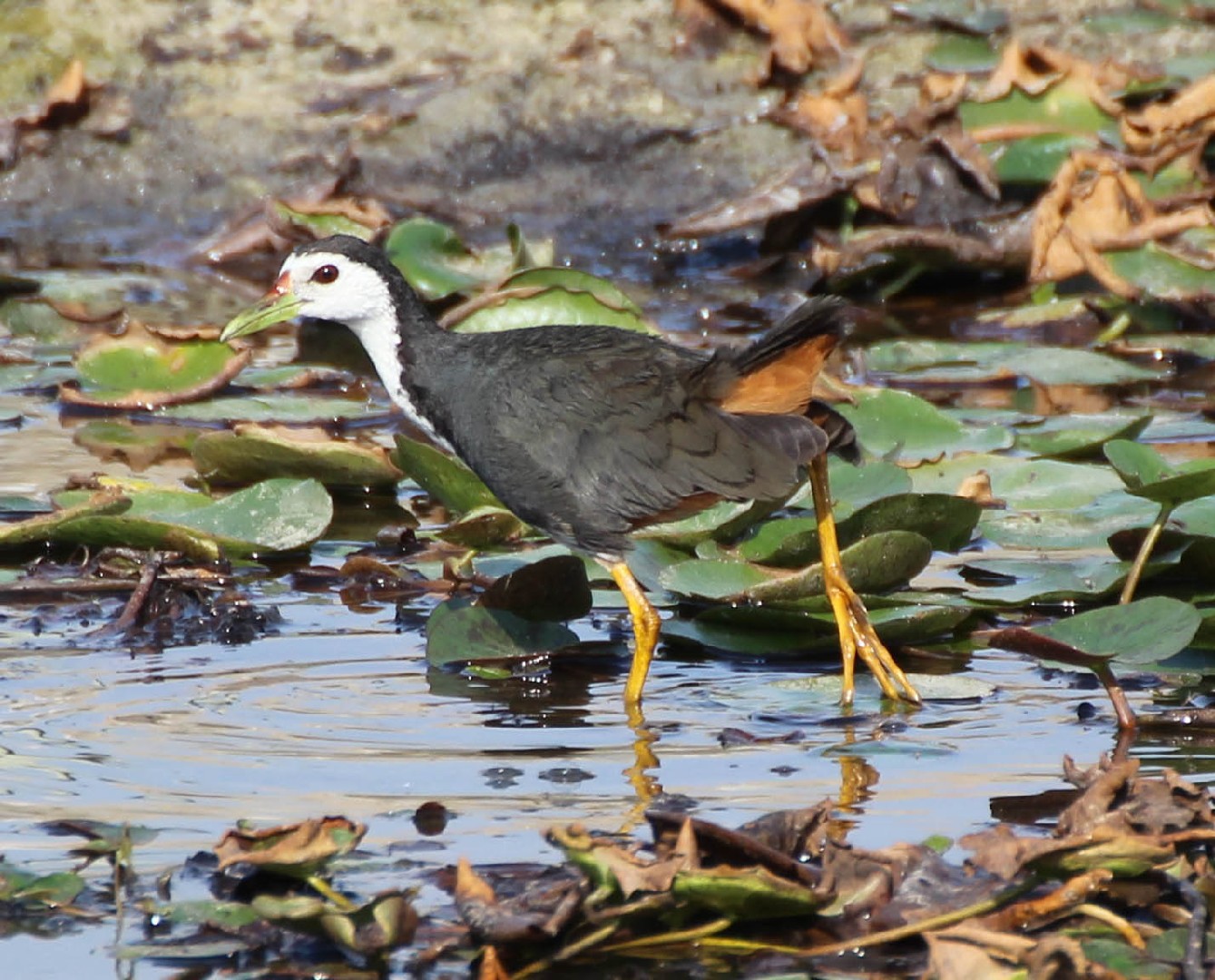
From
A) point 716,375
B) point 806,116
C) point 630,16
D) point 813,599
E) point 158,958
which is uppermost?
point 630,16

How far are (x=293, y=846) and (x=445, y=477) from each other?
208 cm

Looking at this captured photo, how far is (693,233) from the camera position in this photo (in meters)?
6.98

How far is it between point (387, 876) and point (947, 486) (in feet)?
7.02

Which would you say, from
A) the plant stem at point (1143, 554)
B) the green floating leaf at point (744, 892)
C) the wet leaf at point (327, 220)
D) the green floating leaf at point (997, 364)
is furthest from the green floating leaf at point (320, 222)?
the green floating leaf at point (744, 892)

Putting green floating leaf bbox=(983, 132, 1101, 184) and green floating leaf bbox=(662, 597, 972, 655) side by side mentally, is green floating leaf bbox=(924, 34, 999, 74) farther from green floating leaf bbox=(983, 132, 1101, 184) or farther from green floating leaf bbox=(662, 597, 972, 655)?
green floating leaf bbox=(662, 597, 972, 655)

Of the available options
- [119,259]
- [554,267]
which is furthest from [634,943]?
[119,259]

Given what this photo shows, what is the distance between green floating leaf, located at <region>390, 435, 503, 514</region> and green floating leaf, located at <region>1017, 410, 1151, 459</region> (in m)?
1.31

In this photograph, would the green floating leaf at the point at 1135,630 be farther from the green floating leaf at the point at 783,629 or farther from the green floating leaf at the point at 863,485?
the green floating leaf at the point at 863,485

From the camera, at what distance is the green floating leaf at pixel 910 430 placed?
4.92 meters

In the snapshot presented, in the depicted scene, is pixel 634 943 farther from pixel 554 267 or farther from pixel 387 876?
pixel 554 267

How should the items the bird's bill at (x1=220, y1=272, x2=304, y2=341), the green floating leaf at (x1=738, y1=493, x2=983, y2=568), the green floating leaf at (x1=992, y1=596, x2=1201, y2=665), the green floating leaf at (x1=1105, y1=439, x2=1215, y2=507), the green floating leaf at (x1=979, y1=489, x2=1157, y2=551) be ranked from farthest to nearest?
the bird's bill at (x1=220, y1=272, x2=304, y2=341) < the green floating leaf at (x1=979, y1=489, x2=1157, y2=551) < the green floating leaf at (x1=738, y1=493, x2=983, y2=568) < the green floating leaf at (x1=1105, y1=439, x2=1215, y2=507) < the green floating leaf at (x1=992, y1=596, x2=1201, y2=665)

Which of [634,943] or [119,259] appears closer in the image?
[634,943]

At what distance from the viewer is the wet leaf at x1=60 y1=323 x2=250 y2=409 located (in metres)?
5.44

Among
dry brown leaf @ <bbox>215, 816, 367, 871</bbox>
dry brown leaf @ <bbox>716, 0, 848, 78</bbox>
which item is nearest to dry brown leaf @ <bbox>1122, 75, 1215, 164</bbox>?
dry brown leaf @ <bbox>716, 0, 848, 78</bbox>
